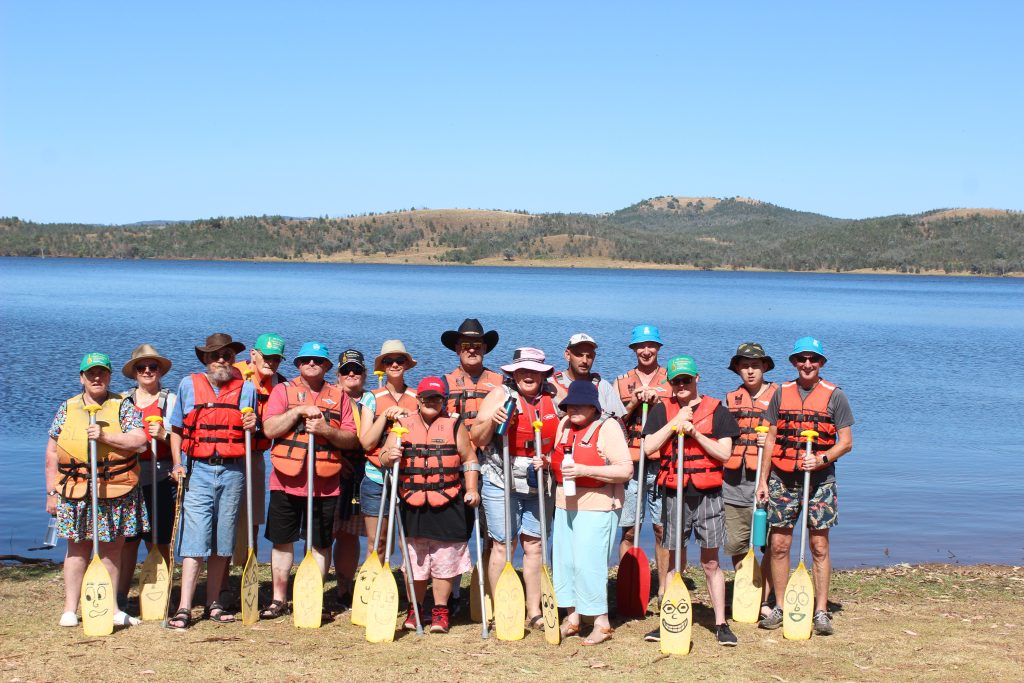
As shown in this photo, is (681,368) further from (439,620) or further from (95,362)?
(95,362)

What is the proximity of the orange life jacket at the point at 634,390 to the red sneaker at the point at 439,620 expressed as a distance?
1903mm

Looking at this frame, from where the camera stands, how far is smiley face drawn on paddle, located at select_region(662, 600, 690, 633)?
7.30 m

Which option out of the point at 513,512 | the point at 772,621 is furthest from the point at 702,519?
the point at 513,512

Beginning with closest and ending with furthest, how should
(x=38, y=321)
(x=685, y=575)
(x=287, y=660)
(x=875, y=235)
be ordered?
(x=287, y=660) → (x=685, y=575) → (x=38, y=321) → (x=875, y=235)

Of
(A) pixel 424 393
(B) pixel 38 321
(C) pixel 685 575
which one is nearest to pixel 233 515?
(A) pixel 424 393

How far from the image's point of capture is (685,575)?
971cm

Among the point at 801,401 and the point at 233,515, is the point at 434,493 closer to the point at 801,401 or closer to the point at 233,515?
the point at 233,515

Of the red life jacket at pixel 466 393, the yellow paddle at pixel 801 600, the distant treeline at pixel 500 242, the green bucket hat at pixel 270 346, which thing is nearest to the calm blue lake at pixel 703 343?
the green bucket hat at pixel 270 346

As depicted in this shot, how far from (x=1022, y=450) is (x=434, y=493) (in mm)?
17008

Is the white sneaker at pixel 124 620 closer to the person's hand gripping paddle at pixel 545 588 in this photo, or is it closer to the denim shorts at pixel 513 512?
the denim shorts at pixel 513 512

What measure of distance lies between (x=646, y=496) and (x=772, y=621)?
1.53 m

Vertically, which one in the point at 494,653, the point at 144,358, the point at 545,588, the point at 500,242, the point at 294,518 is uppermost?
the point at 500,242

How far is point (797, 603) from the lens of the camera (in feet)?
25.0

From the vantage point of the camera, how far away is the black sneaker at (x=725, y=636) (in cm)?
749
